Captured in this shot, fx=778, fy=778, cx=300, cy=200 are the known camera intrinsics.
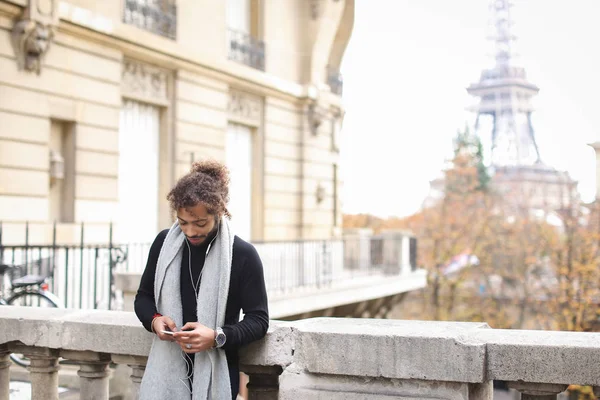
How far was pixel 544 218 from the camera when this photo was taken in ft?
122

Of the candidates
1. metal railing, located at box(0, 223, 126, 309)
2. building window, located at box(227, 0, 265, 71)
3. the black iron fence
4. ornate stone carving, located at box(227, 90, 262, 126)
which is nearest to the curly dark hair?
metal railing, located at box(0, 223, 126, 309)

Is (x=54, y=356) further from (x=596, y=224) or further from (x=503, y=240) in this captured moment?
(x=503, y=240)

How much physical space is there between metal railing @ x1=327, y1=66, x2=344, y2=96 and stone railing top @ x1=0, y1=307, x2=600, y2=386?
20573mm

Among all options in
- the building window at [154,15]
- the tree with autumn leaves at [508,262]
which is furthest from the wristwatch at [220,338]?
the tree with autumn leaves at [508,262]

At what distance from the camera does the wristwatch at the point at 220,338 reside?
128 inches

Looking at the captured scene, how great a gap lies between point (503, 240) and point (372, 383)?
35574 mm

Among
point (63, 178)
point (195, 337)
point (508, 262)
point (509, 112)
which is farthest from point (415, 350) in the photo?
point (509, 112)

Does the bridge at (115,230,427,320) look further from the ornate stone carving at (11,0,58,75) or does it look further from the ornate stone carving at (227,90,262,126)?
the ornate stone carving at (11,0,58,75)

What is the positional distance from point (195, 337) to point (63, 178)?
11380 mm

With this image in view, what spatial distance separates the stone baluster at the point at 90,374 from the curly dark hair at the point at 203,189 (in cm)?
106

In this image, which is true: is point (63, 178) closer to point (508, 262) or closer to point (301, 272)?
point (301, 272)

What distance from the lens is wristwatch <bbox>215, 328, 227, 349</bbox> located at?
10.7 ft

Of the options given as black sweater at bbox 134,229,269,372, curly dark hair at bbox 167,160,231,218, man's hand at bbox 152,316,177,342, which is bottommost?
man's hand at bbox 152,316,177,342

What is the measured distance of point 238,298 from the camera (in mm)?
3445
